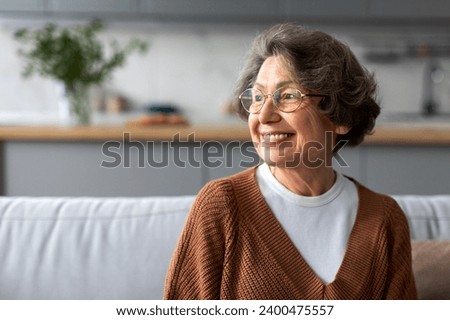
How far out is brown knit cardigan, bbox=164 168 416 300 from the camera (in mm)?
894

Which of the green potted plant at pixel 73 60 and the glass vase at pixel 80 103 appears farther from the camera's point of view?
the glass vase at pixel 80 103

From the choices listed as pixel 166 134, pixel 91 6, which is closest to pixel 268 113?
pixel 166 134

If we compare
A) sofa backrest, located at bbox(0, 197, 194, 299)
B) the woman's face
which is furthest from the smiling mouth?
sofa backrest, located at bbox(0, 197, 194, 299)

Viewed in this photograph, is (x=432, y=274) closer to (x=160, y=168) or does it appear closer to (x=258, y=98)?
(x=258, y=98)

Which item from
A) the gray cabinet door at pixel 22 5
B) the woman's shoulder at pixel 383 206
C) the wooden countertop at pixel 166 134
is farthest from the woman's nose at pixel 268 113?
the gray cabinet door at pixel 22 5

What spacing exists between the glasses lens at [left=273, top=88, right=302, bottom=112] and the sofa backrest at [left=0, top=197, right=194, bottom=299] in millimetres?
511

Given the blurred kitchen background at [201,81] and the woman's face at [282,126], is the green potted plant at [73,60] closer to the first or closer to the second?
the blurred kitchen background at [201,81]

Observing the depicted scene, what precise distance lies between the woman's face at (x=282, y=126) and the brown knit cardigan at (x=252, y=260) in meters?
0.09

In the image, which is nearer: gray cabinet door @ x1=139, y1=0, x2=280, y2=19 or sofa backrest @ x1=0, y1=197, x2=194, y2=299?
sofa backrest @ x1=0, y1=197, x2=194, y2=299

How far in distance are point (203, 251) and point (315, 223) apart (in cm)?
17

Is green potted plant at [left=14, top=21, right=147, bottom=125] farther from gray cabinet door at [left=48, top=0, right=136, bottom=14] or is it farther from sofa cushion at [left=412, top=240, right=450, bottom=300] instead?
sofa cushion at [left=412, top=240, right=450, bottom=300]

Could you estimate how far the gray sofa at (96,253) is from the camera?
4.10 ft
